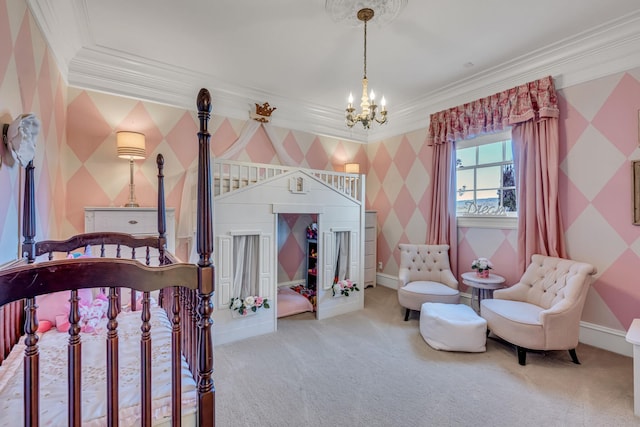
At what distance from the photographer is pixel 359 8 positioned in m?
2.38

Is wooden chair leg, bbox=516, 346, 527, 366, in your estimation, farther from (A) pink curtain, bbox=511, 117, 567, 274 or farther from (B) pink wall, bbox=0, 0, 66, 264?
(B) pink wall, bbox=0, 0, 66, 264

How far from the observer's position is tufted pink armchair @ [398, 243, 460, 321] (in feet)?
10.9

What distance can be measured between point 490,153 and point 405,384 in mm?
2992

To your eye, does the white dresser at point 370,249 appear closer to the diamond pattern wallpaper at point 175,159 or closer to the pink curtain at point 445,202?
the pink curtain at point 445,202

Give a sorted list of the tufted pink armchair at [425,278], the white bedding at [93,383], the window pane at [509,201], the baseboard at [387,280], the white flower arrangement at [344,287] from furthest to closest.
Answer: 1. the baseboard at [387,280]
2. the white flower arrangement at [344,287]
3. the window pane at [509,201]
4. the tufted pink armchair at [425,278]
5. the white bedding at [93,383]

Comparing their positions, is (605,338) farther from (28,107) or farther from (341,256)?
(28,107)

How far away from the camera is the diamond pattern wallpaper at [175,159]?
188cm

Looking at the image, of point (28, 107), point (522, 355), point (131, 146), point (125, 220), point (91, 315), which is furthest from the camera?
point (131, 146)

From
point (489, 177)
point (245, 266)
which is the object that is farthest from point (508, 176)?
point (245, 266)

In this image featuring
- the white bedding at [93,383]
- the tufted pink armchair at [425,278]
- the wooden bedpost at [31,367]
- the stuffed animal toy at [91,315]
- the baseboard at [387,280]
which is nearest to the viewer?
the wooden bedpost at [31,367]

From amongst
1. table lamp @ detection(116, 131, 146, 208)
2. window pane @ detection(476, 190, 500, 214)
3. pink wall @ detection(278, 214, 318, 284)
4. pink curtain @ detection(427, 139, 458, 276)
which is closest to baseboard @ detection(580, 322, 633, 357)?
pink curtain @ detection(427, 139, 458, 276)

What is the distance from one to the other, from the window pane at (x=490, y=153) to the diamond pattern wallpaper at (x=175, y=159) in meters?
0.69

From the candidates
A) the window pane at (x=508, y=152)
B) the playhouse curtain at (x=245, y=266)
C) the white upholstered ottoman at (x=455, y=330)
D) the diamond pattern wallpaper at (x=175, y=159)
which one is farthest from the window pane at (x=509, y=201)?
the playhouse curtain at (x=245, y=266)

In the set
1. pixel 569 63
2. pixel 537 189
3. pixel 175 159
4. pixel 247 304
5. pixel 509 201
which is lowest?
pixel 247 304
